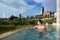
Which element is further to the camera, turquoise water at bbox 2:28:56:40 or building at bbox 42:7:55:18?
building at bbox 42:7:55:18

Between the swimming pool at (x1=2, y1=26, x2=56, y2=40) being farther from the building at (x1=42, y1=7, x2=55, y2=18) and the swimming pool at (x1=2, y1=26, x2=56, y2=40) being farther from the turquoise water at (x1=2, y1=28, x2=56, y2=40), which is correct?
the building at (x1=42, y1=7, x2=55, y2=18)

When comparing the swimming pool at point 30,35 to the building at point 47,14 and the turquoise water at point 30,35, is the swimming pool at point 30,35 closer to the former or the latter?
the turquoise water at point 30,35

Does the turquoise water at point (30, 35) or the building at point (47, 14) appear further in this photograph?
the building at point (47, 14)

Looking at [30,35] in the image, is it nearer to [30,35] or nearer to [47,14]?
[30,35]

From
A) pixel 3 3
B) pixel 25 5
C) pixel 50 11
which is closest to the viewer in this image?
pixel 3 3

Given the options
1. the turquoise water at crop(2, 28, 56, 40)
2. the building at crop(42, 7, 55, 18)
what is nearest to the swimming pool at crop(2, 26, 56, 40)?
the turquoise water at crop(2, 28, 56, 40)

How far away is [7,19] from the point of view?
4.06 m

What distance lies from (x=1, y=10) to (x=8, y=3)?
7.8 inches

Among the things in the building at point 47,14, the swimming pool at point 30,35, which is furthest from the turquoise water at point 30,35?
the building at point 47,14

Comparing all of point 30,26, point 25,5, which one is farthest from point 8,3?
point 30,26

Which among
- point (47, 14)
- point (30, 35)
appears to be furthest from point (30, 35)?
point (47, 14)

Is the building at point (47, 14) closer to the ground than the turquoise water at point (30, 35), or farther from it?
farther from it

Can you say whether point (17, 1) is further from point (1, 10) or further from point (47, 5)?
point (47, 5)

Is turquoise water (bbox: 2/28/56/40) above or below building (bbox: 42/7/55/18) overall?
below
